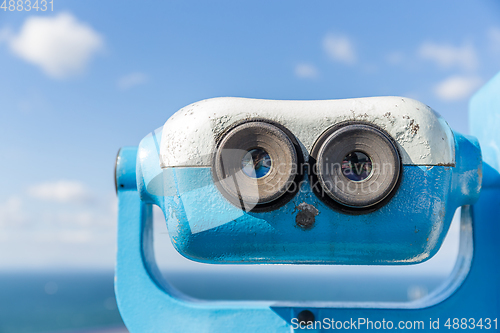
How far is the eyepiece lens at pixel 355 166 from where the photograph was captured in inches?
40.3

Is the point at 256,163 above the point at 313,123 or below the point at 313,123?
below

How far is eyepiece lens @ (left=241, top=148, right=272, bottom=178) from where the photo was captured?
1009 millimetres

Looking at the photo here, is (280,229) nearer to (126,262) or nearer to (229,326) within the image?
(229,326)

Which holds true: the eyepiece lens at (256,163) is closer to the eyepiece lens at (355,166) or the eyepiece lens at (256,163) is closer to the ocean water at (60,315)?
the eyepiece lens at (355,166)

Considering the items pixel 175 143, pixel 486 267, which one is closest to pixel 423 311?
pixel 486 267

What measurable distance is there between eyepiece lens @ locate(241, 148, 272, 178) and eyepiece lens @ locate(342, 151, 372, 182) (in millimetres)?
206

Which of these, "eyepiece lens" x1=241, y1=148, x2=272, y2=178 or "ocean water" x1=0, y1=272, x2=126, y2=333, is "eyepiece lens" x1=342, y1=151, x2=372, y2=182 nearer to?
"eyepiece lens" x1=241, y1=148, x2=272, y2=178

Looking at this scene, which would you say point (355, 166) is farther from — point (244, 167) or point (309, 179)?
point (244, 167)

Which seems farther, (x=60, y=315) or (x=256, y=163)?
(x=60, y=315)

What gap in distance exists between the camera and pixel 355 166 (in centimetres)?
103

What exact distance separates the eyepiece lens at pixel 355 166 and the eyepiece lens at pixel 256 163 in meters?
0.21

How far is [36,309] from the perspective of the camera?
120ft

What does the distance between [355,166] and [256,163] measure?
0.88ft

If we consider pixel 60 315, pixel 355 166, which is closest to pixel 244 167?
pixel 355 166
